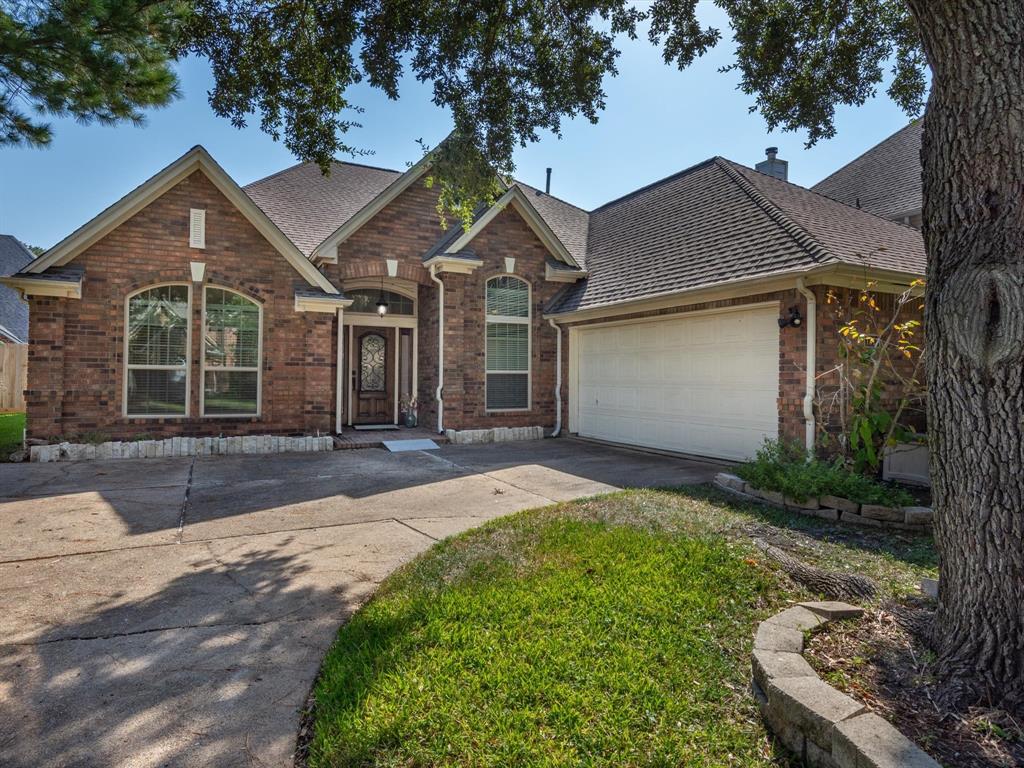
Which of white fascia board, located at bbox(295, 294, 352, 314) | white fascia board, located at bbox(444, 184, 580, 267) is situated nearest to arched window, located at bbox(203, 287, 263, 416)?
white fascia board, located at bbox(295, 294, 352, 314)

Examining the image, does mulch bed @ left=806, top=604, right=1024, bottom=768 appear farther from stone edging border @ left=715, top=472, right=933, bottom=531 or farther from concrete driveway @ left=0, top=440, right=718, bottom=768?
stone edging border @ left=715, top=472, right=933, bottom=531

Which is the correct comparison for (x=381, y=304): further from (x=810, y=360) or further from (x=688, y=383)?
(x=810, y=360)

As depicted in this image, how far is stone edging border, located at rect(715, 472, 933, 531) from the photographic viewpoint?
229 inches

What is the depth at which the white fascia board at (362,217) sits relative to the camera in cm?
1179

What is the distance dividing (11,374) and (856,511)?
24.9m

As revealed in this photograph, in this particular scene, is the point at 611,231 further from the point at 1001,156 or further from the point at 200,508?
the point at 1001,156

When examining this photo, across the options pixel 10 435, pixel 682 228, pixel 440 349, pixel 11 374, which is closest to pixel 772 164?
pixel 682 228

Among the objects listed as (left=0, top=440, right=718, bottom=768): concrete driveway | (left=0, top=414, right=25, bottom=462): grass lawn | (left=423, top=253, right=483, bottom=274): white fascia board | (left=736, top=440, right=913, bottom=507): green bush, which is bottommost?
(left=0, top=440, right=718, bottom=768): concrete driveway

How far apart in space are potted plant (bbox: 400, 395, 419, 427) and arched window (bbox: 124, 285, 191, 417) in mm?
4721

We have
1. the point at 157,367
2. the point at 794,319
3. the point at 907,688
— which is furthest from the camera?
the point at 157,367

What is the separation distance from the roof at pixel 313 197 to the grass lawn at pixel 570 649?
384 inches

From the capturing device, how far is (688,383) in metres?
10.0

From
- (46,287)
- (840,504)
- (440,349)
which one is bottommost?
(840,504)

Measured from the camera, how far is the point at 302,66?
273 inches
